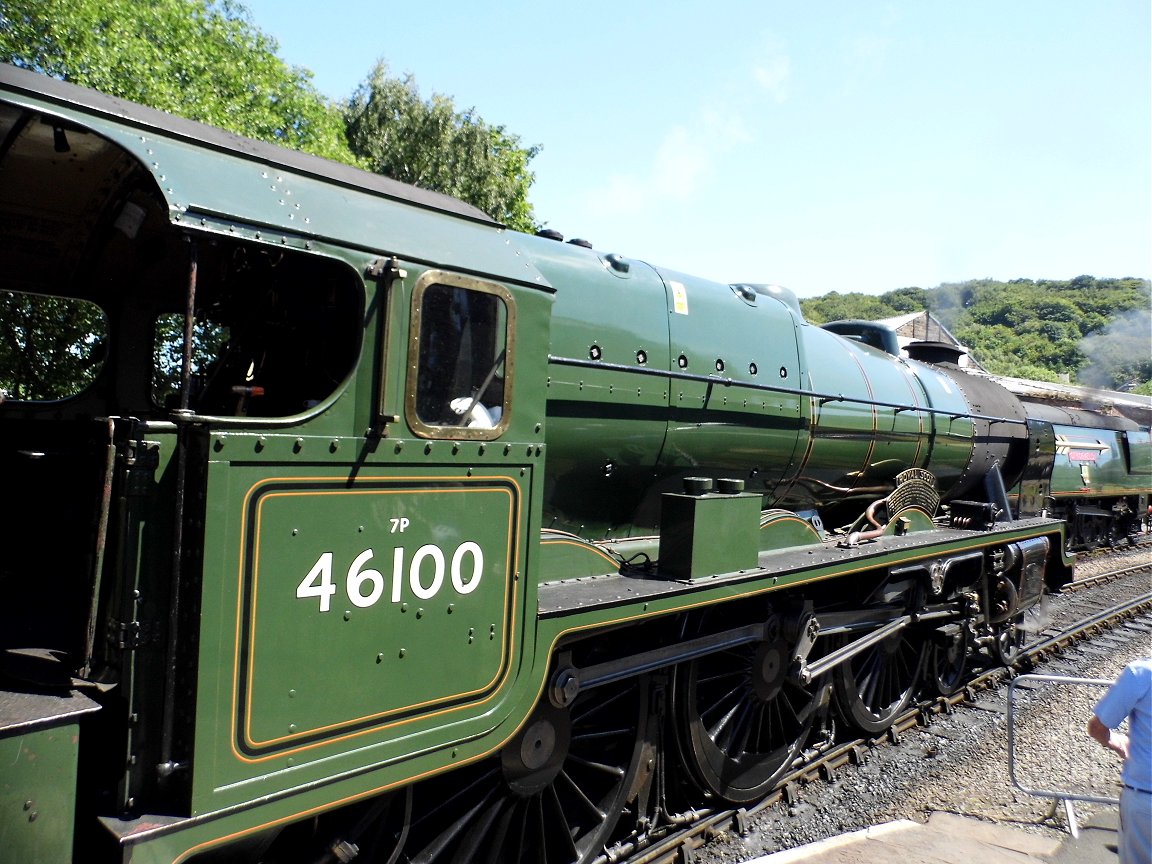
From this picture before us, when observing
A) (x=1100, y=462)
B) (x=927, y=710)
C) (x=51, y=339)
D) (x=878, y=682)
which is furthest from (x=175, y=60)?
(x=1100, y=462)

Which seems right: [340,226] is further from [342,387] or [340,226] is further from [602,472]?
[602,472]

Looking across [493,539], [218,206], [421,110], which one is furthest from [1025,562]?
[421,110]

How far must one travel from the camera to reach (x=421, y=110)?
23.0 metres

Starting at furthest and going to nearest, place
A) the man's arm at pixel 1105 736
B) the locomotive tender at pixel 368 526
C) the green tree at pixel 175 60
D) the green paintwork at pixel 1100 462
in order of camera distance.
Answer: the green paintwork at pixel 1100 462
the green tree at pixel 175 60
the man's arm at pixel 1105 736
the locomotive tender at pixel 368 526

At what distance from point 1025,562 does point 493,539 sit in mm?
6929

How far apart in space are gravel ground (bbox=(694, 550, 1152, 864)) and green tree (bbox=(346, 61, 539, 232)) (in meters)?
16.8

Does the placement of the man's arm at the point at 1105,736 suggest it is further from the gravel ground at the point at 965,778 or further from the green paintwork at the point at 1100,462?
the green paintwork at the point at 1100,462

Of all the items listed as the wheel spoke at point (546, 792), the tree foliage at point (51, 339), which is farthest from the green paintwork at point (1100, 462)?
the tree foliage at point (51, 339)

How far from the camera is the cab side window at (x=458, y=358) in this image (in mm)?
2818

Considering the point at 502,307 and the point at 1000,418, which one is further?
the point at 1000,418

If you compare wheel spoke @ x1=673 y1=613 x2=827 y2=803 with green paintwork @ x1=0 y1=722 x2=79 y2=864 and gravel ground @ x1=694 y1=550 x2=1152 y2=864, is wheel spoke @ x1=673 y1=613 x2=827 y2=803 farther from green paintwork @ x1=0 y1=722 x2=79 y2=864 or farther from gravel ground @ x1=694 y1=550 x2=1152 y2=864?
green paintwork @ x1=0 y1=722 x2=79 y2=864

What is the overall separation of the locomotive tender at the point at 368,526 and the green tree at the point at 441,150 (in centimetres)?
1701

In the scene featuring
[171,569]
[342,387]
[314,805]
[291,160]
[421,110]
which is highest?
[421,110]

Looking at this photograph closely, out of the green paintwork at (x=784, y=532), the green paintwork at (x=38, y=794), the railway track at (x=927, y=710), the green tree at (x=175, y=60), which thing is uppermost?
the green tree at (x=175, y=60)
